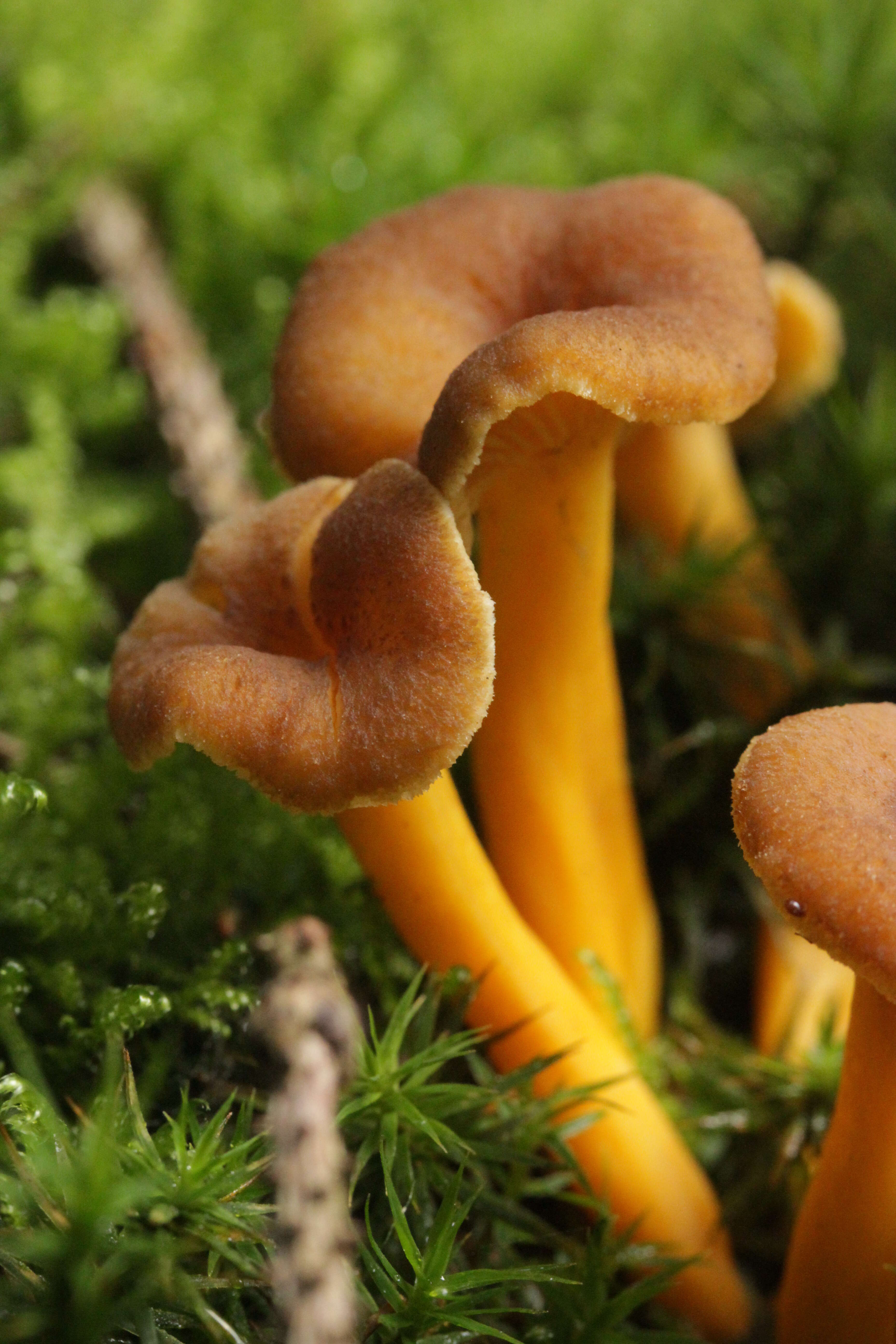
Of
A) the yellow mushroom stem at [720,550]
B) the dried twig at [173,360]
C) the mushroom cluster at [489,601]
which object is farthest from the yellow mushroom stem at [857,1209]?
the dried twig at [173,360]

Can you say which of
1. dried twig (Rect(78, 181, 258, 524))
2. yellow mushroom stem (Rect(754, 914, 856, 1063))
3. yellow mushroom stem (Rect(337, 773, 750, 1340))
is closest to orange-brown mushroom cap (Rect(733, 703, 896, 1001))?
yellow mushroom stem (Rect(337, 773, 750, 1340))

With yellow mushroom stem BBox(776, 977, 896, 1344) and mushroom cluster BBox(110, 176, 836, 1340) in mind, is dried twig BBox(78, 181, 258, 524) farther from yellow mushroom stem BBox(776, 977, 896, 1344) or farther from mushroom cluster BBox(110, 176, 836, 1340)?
yellow mushroom stem BBox(776, 977, 896, 1344)

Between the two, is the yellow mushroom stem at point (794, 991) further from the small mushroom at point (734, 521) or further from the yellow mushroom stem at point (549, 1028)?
the small mushroom at point (734, 521)

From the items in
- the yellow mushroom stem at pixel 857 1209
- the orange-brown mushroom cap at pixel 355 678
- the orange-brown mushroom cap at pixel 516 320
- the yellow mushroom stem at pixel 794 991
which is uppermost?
the orange-brown mushroom cap at pixel 516 320

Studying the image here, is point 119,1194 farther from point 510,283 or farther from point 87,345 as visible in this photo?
point 87,345

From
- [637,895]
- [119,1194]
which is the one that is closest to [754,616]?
[637,895]

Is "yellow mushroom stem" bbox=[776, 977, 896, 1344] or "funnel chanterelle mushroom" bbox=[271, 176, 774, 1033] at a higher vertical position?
"funnel chanterelle mushroom" bbox=[271, 176, 774, 1033]

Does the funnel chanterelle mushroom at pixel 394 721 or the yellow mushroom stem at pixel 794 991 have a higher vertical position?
the funnel chanterelle mushroom at pixel 394 721
